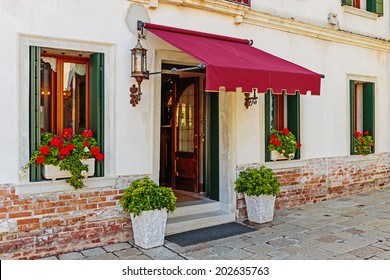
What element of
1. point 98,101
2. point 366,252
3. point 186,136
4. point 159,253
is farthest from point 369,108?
point 98,101

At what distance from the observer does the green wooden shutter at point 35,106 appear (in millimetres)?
6059

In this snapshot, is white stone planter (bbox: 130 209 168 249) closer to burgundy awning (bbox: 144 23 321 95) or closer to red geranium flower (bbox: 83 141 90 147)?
red geranium flower (bbox: 83 141 90 147)

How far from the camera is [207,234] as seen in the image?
24.8 ft

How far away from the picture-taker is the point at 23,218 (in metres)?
5.97

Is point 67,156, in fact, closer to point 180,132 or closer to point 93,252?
point 93,252

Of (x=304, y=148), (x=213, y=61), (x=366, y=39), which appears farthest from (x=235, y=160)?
(x=366, y=39)

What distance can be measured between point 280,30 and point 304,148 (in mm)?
2976

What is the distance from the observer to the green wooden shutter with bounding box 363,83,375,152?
39.8 ft

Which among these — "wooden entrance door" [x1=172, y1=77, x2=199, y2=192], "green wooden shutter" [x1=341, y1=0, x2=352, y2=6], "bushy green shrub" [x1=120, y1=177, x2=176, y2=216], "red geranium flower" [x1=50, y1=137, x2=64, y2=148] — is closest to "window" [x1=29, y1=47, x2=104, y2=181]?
"red geranium flower" [x1=50, y1=137, x2=64, y2=148]

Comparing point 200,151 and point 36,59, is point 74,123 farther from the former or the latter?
point 200,151

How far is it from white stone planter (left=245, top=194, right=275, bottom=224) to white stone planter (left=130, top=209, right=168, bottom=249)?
2.35 meters

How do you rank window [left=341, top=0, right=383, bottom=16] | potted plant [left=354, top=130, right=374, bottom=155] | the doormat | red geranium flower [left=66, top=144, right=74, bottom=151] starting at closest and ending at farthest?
1. red geranium flower [left=66, top=144, right=74, bottom=151]
2. the doormat
3. potted plant [left=354, top=130, right=374, bottom=155]
4. window [left=341, top=0, right=383, bottom=16]

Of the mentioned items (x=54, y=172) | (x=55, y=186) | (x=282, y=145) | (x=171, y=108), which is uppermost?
(x=171, y=108)

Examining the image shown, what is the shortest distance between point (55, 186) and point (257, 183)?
13.3ft
